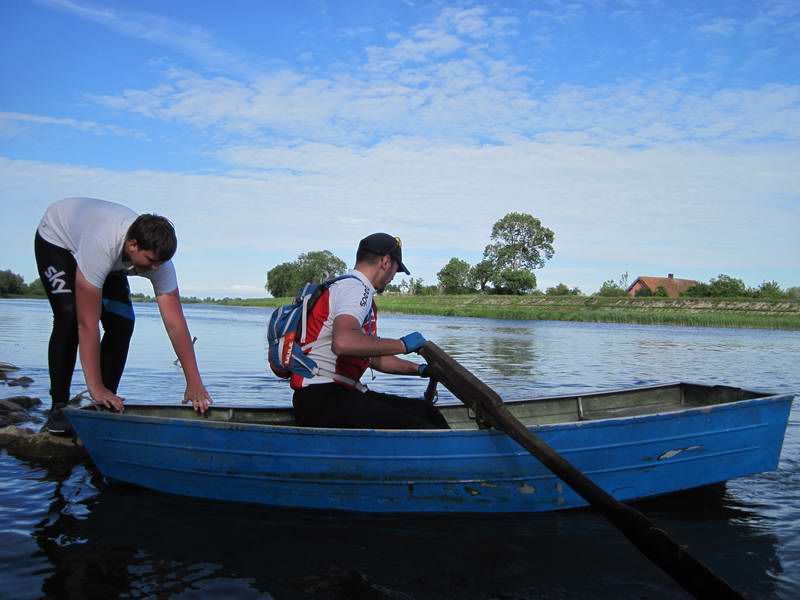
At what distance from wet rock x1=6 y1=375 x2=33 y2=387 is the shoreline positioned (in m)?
44.4

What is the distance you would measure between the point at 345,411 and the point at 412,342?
74cm

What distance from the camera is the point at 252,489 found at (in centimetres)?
573

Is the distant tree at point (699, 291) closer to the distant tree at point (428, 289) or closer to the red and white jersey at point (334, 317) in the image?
the distant tree at point (428, 289)

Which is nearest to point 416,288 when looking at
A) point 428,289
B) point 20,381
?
point 428,289

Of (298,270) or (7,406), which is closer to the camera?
(7,406)

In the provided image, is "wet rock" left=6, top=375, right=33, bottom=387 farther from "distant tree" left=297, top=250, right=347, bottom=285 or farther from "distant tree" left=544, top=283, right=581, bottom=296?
"distant tree" left=297, top=250, right=347, bottom=285

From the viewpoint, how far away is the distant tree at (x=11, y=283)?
85625 mm

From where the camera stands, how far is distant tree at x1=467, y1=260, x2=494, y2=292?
9616cm

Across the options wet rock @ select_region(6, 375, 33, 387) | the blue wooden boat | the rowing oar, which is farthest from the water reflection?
wet rock @ select_region(6, 375, 33, 387)

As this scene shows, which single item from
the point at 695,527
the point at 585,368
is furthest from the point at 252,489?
the point at 585,368

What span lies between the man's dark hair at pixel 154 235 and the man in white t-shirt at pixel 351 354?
3.87 ft

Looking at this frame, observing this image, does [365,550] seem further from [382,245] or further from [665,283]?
[665,283]

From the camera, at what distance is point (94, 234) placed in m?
5.27

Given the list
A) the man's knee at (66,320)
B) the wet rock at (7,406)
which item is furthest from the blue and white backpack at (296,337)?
the wet rock at (7,406)
